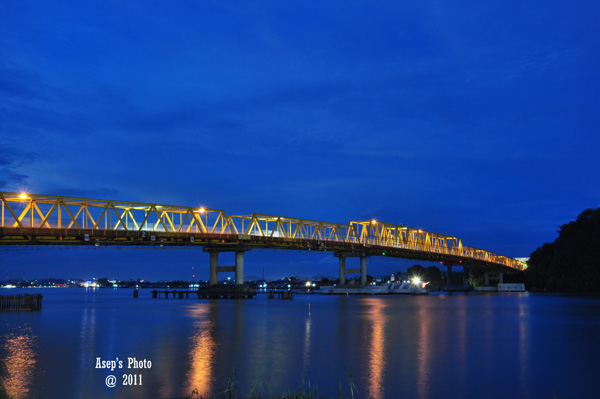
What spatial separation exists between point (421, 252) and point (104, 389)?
172341 mm

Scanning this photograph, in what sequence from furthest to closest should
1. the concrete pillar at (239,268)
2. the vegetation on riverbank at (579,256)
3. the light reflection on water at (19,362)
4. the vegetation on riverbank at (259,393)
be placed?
the vegetation on riverbank at (579,256) → the concrete pillar at (239,268) → the light reflection on water at (19,362) → the vegetation on riverbank at (259,393)

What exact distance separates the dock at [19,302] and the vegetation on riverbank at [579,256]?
Answer: 5663 inches

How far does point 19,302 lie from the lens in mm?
74375

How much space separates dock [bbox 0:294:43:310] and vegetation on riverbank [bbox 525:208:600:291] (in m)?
144

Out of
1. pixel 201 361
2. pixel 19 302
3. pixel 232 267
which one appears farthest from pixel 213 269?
pixel 201 361

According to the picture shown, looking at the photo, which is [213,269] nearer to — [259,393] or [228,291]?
[228,291]

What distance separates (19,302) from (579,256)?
485ft

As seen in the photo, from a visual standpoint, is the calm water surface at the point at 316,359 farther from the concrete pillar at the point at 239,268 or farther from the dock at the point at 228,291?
the dock at the point at 228,291

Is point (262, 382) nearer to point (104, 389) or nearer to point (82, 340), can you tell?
point (104, 389)

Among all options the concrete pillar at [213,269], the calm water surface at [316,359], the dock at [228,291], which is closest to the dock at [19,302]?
the calm water surface at [316,359]

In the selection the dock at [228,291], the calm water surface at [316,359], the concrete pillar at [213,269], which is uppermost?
the concrete pillar at [213,269]

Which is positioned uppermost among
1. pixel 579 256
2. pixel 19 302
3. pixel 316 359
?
pixel 579 256

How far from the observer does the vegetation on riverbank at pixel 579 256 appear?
524 feet

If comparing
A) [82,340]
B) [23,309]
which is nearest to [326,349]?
[82,340]
